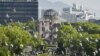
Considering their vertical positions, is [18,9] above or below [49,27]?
above

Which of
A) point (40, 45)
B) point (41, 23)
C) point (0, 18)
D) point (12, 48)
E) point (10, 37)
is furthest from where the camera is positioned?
point (0, 18)

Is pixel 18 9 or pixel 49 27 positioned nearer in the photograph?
pixel 49 27

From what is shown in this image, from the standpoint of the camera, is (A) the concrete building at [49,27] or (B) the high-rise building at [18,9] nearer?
(A) the concrete building at [49,27]

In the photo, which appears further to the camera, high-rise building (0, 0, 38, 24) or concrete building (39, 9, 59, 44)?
high-rise building (0, 0, 38, 24)

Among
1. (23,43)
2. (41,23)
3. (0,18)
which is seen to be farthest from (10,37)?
(0,18)

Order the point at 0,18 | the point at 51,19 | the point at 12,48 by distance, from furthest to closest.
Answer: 1. the point at 0,18
2. the point at 51,19
3. the point at 12,48

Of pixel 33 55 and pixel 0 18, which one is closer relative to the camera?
pixel 33 55

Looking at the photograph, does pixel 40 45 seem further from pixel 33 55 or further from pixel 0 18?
pixel 0 18
